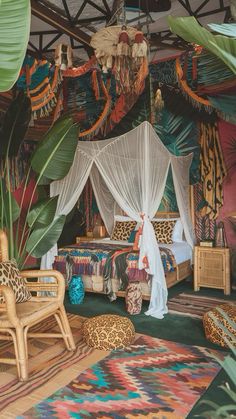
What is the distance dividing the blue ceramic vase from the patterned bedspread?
20cm

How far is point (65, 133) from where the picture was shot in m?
3.62

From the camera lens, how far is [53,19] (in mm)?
3250

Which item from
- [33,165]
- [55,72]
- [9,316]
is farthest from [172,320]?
[55,72]

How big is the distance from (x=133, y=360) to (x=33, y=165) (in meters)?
2.15

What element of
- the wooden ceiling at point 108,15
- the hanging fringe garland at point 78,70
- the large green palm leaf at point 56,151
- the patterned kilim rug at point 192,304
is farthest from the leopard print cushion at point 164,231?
the hanging fringe garland at point 78,70

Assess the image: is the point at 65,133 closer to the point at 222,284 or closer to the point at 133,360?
the point at 133,360

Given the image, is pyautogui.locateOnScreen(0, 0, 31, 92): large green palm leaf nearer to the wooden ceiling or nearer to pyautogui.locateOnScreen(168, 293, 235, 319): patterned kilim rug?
the wooden ceiling

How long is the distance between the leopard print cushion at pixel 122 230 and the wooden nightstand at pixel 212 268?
1.10 metres

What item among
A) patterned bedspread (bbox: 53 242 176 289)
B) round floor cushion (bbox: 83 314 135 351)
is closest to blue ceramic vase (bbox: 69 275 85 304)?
patterned bedspread (bbox: 53 242 176 289)

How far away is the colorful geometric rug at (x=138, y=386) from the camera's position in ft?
6.60

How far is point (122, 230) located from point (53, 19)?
313 centimetres

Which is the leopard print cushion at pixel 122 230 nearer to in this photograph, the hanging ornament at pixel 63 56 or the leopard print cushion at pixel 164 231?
the leopard print cushion at pixel 164 231

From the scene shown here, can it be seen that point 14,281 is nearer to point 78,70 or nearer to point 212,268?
point 78,70

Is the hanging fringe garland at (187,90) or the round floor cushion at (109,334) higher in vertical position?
the hanging fringe garland at (187,90)
